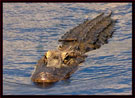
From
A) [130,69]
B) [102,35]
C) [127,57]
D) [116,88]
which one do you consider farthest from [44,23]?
[116,88]

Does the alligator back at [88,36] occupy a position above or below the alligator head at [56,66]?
above

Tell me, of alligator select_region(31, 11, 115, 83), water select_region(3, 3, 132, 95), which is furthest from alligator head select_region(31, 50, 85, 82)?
water select_region(3, 3, 132, 95)

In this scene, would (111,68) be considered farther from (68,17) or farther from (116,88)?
(68,17)

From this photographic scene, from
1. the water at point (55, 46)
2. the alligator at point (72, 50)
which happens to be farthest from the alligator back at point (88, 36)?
the water at point (55, 46)

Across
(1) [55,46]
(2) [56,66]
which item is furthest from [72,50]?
(1) [55,46]

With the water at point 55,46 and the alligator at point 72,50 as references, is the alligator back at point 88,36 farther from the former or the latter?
the water at point 55,46

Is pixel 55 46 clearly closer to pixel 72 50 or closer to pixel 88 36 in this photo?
pixel 88 36
